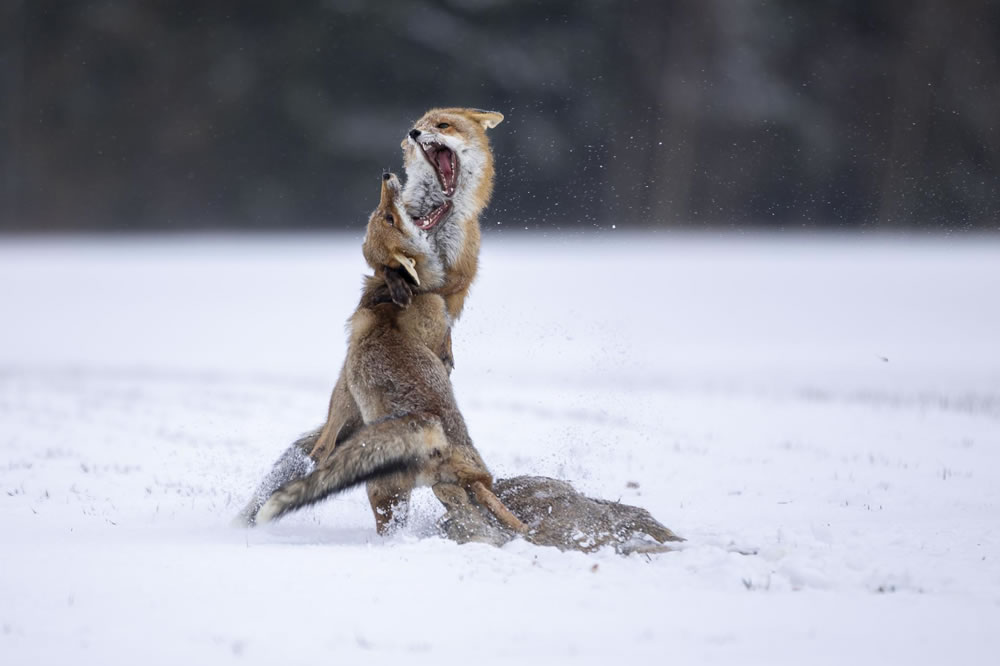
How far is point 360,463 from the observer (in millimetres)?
5008

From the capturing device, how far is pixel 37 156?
104 ft

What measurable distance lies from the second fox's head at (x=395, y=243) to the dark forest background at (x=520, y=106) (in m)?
21.4

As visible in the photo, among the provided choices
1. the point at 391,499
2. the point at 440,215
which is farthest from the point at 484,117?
the point at 391,499

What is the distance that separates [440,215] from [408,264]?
69 cm

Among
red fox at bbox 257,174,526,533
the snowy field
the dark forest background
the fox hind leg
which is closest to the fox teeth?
red fox at bbox 257,174,526,533

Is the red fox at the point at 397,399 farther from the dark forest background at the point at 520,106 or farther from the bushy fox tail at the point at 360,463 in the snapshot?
the dark forest background at the point at 520,106

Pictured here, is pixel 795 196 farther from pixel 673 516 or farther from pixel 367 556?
pixel 367 556

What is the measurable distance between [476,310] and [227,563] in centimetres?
1490

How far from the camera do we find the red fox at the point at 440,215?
5.67 m

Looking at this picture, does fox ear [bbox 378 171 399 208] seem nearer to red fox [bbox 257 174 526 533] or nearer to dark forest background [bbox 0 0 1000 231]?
red fox [bbox 257 174 526 533]

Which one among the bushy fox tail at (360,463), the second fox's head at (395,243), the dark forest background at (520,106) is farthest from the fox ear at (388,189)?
the dark forest background at (520,106)

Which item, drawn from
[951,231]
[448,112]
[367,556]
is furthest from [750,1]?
[367,556]

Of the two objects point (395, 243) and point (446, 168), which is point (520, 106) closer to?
point (446, 168)

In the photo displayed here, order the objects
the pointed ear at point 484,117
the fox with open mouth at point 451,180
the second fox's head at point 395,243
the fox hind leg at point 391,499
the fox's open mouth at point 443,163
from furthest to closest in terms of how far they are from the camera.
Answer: the pointed ear at point 484,117, the fox's open mouth at point 443,163, the fox with open mouth at point 451,180, the second fox's head at point 395,243, the fox hind leg at point 391,499
